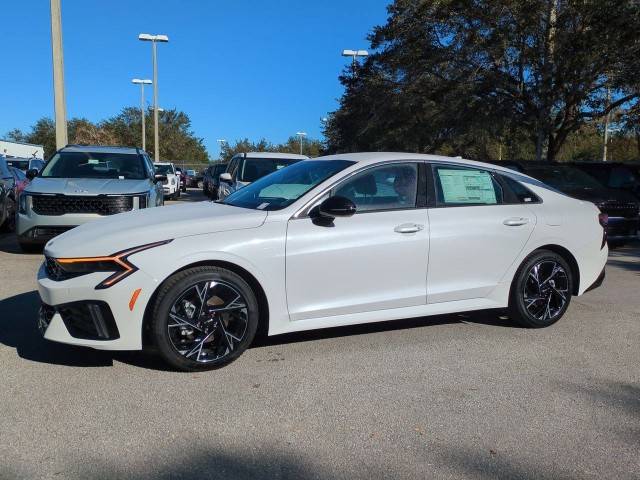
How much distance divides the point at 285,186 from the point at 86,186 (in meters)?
4.86

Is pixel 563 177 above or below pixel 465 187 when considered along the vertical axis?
above

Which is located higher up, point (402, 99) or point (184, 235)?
point (402, 99)

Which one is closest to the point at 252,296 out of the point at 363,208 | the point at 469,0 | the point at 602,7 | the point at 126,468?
the point at 363,208

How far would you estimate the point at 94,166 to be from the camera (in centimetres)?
988

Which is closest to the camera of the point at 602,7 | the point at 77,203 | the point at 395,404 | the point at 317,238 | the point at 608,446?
the point at 608,446

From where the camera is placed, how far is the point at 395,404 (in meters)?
3.76

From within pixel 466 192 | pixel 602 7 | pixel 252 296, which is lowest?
pixel 252 296

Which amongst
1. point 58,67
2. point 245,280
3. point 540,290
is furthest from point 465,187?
point 58,67

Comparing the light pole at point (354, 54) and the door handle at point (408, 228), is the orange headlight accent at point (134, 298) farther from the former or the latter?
the light pole at point (354, 54)

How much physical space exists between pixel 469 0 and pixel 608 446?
1662 centimetres

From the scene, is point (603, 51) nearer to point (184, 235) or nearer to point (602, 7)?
point (602, 7)

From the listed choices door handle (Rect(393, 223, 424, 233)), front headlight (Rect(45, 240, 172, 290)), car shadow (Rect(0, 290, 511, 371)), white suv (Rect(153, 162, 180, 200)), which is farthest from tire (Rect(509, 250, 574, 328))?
white suv (Rect(153, 162, 180, 200))

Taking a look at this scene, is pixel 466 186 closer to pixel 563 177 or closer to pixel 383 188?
pixel 383 188

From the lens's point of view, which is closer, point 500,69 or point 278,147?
point 500,69
